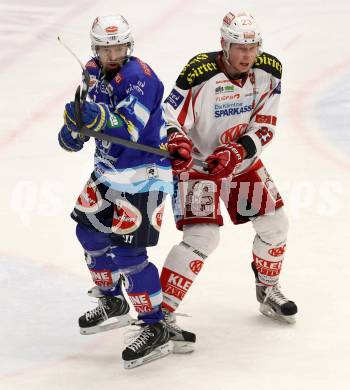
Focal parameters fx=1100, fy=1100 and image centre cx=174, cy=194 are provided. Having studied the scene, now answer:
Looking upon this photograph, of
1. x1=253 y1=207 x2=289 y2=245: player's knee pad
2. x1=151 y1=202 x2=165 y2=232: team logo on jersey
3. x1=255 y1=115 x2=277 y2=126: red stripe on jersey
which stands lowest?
x1=253 y1=207 x2=289 y2=245: player's knee pad

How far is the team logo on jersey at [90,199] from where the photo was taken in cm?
450

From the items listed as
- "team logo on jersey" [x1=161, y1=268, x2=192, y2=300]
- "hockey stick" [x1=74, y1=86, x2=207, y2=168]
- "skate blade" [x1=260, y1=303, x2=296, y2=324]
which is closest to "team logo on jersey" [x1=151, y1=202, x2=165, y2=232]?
"hockey stick" [x1=74, y1=86, x2=207, y2=168]

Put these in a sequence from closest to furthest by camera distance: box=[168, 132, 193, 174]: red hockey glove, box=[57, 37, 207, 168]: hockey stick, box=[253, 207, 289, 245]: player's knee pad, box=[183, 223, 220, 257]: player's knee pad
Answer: box=[57, 37, 207, 168]: hockey stick, box=[168, 132, 193, 174]: red hockey glove, box=[183, 223, 220, 257]: player's knee pad, box=[253, 207, 289, 245]: player's knee pad

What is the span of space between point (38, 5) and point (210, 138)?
4221 mm

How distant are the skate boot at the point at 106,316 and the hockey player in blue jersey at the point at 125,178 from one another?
160 mm

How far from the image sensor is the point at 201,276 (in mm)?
5367

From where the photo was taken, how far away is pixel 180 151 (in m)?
4.42

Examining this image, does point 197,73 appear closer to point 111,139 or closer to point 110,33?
point 110,33

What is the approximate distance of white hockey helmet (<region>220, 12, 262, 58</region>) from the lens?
451 cm

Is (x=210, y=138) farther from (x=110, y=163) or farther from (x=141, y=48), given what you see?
(x=141, y=48)

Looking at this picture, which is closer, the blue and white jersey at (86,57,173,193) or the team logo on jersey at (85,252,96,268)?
the blue and white jersey at (86,57,173,193)

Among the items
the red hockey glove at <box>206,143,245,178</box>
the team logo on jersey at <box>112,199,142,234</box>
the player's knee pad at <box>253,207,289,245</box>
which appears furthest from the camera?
the player's knee pad at <box>253,207,289,245</box>

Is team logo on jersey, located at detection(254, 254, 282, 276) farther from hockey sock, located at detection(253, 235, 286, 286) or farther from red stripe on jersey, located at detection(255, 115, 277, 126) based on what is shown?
red stripe on jersey, located at detection(255, 115, 277, 126)

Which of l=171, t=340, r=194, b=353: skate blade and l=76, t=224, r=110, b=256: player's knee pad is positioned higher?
l=76, t=224, r=110, b=256: player's knee pad
